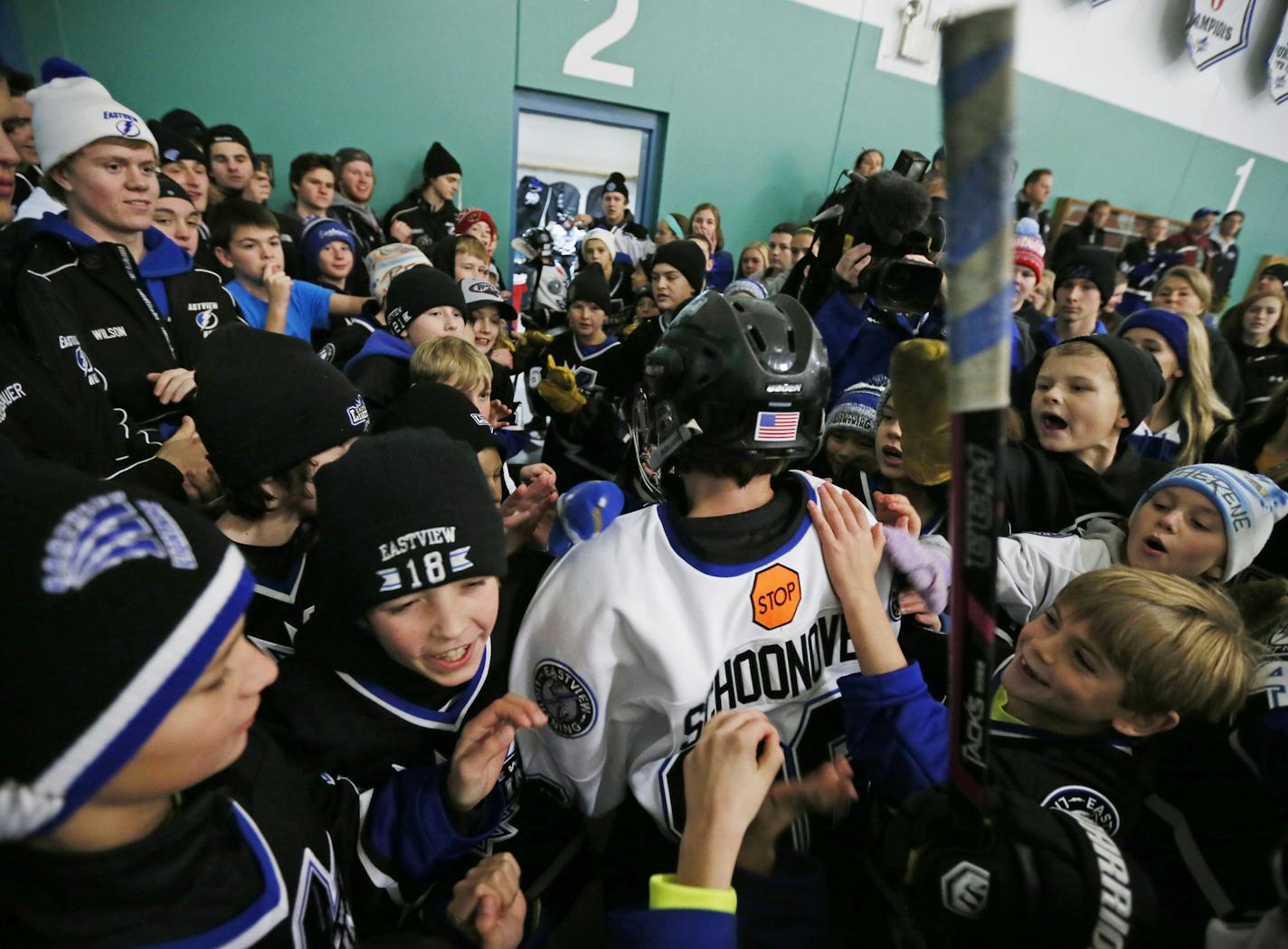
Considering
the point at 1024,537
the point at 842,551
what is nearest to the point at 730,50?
the point at 1024,537

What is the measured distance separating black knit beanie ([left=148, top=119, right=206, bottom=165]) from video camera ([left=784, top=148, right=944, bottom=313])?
11.7ft

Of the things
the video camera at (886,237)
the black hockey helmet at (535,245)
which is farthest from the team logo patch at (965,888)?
the black hockey helmet at (535,245)

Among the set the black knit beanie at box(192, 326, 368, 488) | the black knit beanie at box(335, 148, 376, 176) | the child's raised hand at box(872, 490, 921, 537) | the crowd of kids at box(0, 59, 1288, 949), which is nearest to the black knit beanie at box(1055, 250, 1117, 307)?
the crowd of kids at box(0, 59, 1288, 949)

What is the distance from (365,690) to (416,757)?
175mm

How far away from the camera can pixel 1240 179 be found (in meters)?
11.1

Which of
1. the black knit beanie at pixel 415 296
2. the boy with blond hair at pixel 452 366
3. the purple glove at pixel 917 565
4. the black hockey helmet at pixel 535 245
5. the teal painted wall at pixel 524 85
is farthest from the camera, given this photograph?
the black hockey helmet at pixel 535 245

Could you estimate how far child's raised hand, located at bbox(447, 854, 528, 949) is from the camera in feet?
3.05

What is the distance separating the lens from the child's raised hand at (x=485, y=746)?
3.19ft

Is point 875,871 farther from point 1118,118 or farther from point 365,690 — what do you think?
point 1118,118

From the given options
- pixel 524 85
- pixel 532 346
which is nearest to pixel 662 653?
pixel 532 346

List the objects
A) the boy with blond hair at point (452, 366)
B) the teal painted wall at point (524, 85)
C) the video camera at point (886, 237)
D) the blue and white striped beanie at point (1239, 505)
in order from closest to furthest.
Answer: the blue and white striped beanie at point (1239, 505) < the video camera at point (886, 237) < the boy with blond hair at point (452, 366) < the teal painted wall at point (524, 85)

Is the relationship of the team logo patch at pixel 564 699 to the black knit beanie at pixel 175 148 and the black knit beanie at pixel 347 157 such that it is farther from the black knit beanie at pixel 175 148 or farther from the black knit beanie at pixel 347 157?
the black knit beanie at pixel 347 157

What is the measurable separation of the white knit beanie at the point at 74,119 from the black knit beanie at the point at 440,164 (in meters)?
3.71

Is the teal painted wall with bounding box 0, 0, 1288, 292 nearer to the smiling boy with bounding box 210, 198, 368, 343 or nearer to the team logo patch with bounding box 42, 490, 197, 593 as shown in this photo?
the smiling boy with bounding box 210, 198, 368, 343
